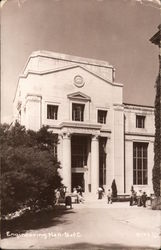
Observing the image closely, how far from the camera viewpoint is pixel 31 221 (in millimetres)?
15156

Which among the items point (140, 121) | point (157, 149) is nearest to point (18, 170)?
point (157, 149)

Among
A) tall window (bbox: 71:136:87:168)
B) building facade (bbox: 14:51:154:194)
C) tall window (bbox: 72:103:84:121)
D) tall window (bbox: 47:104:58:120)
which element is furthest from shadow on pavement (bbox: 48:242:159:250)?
tall window (bbox: 72:103:84:121)

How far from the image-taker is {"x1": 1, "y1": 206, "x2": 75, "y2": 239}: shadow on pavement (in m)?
13.2

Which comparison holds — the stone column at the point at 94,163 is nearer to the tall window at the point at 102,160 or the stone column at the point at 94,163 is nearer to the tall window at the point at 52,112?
the tall window at the point at 102,160

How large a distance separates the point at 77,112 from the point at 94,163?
4.67 metres

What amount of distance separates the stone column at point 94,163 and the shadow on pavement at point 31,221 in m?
11.7

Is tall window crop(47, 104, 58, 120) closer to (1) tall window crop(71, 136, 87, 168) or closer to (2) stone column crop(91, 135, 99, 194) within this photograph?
(1) tall window crop(71, 136, 87, 168)

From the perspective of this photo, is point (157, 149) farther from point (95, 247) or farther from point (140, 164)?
point (140, 164)

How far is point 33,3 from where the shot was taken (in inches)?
430

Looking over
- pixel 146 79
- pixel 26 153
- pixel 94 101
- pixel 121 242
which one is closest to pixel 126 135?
pixel 94 101

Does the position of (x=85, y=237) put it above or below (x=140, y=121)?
below

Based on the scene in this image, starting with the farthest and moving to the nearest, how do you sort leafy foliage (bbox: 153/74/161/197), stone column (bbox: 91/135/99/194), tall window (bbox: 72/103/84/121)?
1. tall window (bbox: 72/103/84/121)
2. stone column (bbox: 91/135/99/194)
3. leafy foliage (bbox: 153/74/161/197)

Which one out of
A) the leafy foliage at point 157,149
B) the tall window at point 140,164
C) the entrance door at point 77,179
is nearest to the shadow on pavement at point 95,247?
the leafy foliage at point 157,149

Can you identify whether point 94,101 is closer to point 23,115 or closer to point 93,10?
point 23,115
